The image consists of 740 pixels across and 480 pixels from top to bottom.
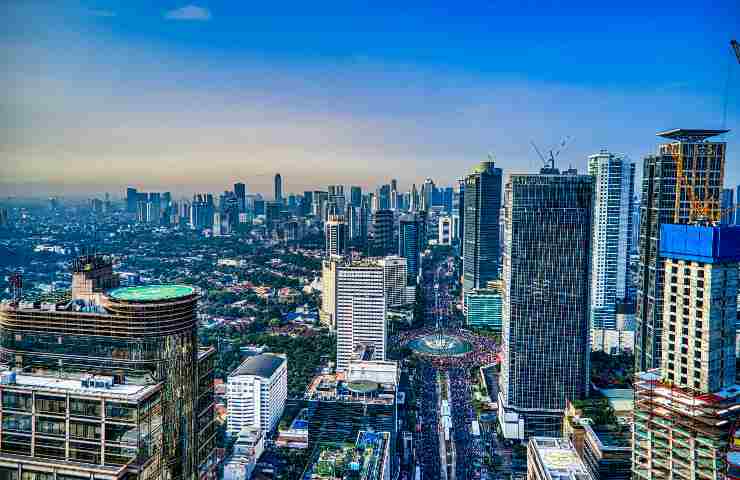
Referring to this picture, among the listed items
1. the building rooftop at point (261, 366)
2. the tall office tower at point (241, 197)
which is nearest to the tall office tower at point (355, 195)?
the tall office tower at point (241, 197)

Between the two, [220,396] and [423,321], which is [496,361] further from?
[220,396]

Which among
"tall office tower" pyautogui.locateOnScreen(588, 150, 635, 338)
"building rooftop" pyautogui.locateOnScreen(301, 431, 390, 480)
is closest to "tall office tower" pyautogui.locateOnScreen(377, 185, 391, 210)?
"tall office tower" pyautogui.locateOnScreen(588, 150, 635, 338)

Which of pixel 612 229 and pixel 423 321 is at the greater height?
pixel 612 229

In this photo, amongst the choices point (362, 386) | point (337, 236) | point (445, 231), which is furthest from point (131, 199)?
point (445, 231)

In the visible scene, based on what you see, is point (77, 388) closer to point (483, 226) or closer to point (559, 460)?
point (559, 460)

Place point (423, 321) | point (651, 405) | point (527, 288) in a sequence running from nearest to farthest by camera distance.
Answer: point (651, 405) < point (527, 288) < point (423, 321)

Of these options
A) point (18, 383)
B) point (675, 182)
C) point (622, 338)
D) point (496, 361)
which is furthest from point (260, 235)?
point (18, 383)

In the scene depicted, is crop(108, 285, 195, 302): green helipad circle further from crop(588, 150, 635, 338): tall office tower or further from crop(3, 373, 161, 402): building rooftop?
crop(588, 150, 635, 338): tall office tower
